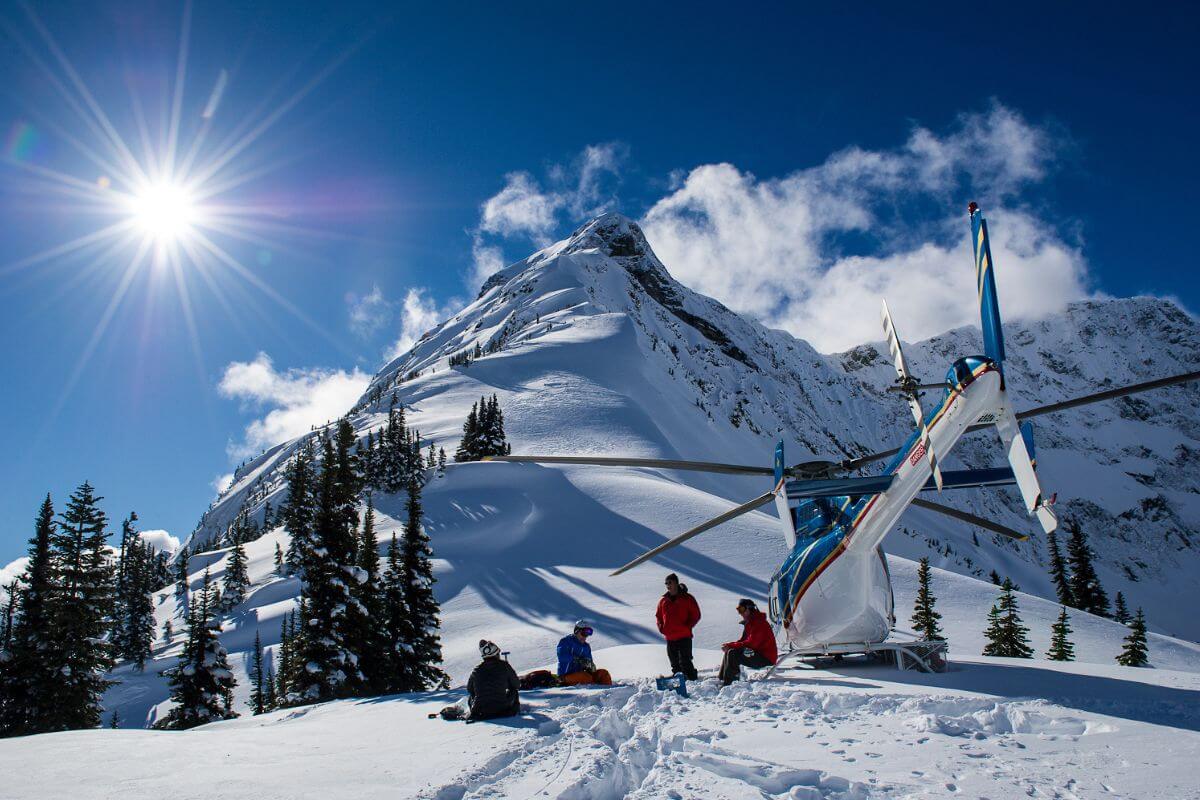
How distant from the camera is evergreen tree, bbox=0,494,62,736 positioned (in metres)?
19.2

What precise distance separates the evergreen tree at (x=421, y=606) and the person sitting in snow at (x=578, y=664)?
12.2m

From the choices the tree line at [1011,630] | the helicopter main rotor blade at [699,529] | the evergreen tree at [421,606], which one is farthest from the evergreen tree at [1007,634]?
the evergreen tree at [421,606]

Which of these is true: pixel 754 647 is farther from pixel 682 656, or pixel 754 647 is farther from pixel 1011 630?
pixel 1011 630

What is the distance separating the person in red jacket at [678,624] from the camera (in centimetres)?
1049

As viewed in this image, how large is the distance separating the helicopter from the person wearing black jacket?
225 cm

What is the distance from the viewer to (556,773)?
5.27m

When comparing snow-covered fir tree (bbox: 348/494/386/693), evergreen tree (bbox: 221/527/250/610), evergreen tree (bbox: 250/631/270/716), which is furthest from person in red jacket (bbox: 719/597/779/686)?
evergreen tree (bbox: 221/527/250/610)

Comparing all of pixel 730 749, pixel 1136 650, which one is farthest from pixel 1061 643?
pixel 730 749

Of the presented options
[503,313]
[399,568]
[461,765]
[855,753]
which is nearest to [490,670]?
[461,765]

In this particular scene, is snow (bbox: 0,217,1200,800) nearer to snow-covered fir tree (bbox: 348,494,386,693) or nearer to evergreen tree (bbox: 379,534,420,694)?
evergreen tree (bbox: 379,534,420,694)

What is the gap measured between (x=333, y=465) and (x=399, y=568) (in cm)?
439

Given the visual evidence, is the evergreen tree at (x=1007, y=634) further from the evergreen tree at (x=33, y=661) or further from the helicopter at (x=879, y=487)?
the evergreen tree at (x=33, y=661)

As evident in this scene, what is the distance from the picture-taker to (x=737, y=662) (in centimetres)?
963

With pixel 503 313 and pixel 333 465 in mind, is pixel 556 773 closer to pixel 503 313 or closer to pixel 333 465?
pixel 333 465
